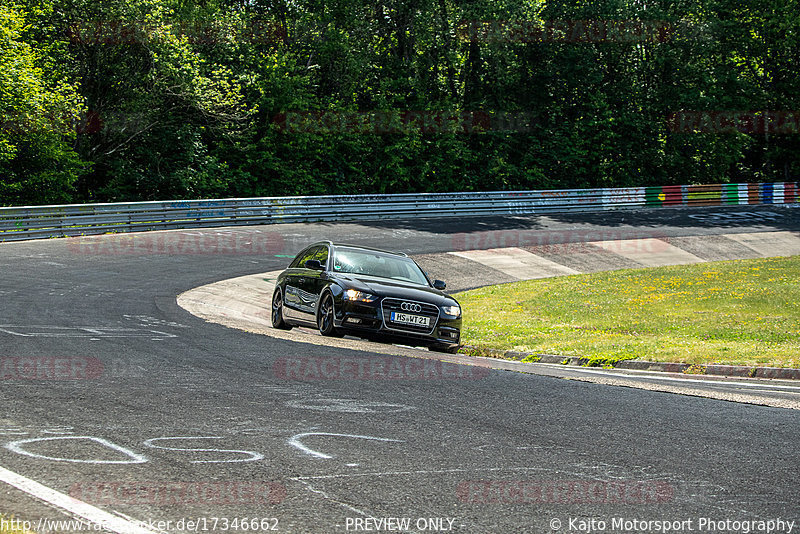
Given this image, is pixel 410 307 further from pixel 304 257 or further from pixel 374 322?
pixel 304 257

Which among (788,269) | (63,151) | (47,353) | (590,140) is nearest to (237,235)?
(63,151)

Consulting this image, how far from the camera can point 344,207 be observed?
116 feet

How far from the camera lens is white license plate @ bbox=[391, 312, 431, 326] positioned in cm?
1322

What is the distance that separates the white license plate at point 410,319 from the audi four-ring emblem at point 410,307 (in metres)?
0.09

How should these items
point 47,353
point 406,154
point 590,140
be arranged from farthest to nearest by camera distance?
point 590,140
point 406,154
point 47,353

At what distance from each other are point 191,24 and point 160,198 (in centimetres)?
796

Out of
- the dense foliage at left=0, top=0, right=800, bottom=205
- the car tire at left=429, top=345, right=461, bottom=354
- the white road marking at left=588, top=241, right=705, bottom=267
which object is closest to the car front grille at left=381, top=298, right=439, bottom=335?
the car tire at left=429, top=345, right=461, bottom=354

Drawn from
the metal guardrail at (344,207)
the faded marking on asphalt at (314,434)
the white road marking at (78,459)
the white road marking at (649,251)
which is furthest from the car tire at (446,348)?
the white road marking at (649,251)

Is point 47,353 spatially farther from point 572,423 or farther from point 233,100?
point 233,100

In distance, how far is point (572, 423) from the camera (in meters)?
7.09

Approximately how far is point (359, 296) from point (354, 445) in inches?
282

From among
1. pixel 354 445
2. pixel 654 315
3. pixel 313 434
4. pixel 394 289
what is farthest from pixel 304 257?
pixel 354 445

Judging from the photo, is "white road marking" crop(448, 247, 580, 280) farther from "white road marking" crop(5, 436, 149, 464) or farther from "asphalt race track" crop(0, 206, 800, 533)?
"white road marking" crop(5, 436, 149, 464)

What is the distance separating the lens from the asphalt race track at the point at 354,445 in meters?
4.60
